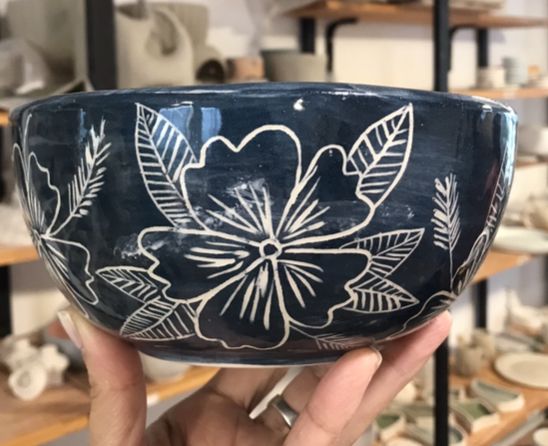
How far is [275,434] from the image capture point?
0.56m

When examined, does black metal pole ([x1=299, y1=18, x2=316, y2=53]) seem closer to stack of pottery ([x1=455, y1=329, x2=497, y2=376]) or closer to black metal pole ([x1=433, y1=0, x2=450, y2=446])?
black metal pole ([x1=433, y1=0, x2=450, y2=446])

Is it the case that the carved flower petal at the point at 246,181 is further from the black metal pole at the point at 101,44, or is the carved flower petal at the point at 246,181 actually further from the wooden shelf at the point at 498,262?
the wooden shelf at the point at 498,262

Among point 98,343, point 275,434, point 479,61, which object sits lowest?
point 275,434

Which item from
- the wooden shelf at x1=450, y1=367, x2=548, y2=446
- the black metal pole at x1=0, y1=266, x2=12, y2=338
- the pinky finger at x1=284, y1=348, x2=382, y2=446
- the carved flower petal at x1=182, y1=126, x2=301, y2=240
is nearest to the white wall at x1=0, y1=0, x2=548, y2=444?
the black metal pole at x1=0, y1=266, x2=12, y2=338

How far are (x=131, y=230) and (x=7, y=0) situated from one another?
99 centimetres

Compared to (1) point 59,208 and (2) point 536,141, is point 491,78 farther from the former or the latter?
(1) point 59,208

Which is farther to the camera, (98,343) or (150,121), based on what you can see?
(98,343)

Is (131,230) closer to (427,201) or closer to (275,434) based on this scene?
(427,201)

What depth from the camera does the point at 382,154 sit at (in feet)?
0.91

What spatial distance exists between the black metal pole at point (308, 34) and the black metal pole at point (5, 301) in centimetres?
87

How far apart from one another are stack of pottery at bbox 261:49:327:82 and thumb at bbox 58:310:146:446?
0.84 metres

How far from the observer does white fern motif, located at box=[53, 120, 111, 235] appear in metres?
0.28

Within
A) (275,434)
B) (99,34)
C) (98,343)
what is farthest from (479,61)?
(98,343)

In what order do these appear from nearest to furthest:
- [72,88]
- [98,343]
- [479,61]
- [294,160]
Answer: [294,160], [98,343], [72,88], [479,61]
